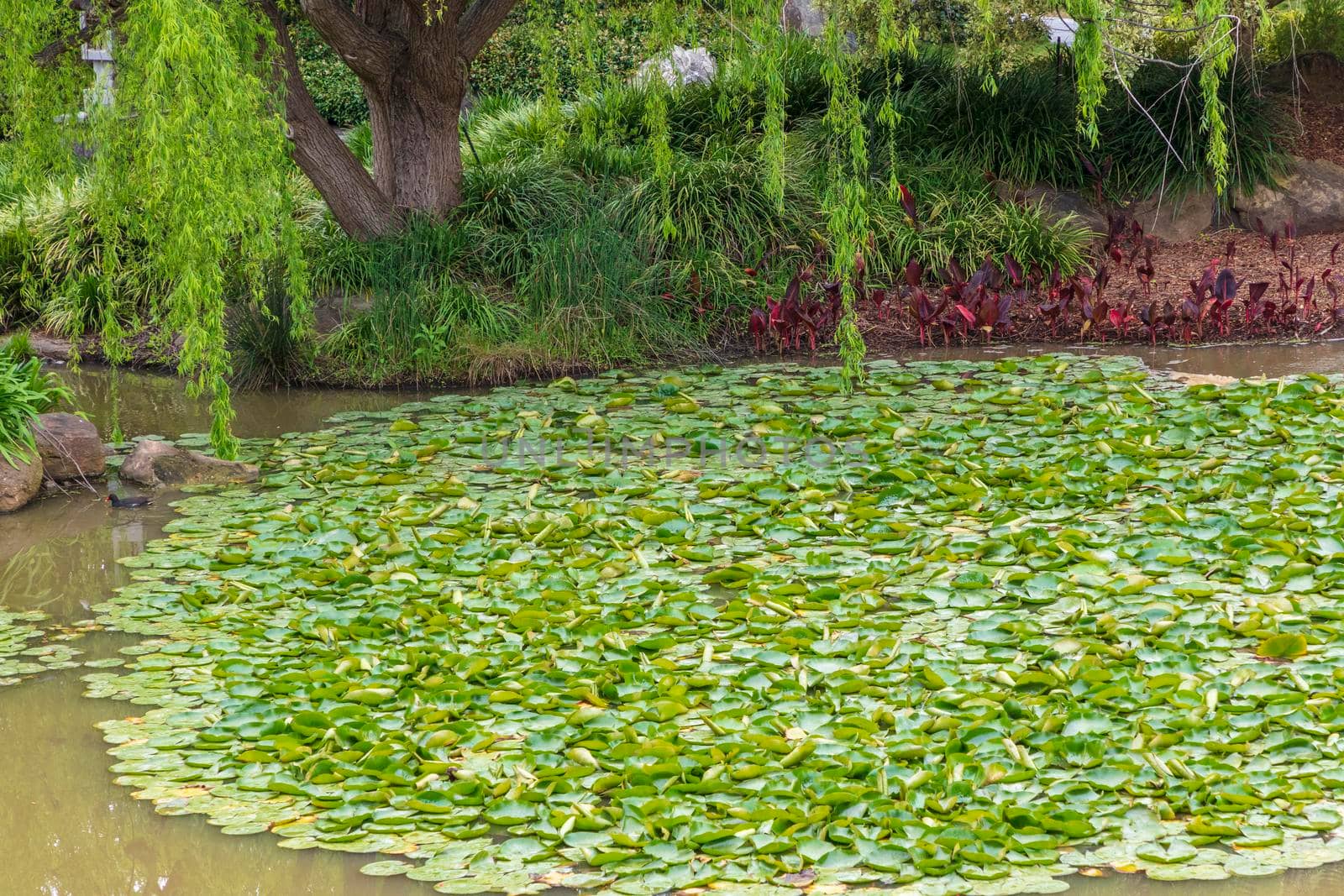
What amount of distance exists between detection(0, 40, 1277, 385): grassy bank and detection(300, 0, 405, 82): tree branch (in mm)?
1219

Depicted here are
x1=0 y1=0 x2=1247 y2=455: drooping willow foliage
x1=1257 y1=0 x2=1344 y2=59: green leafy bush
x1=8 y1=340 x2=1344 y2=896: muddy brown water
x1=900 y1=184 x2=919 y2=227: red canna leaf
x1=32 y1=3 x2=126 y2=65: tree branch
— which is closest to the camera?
x1=8 y1=340 x2=1344 y2=896: muddy brown water

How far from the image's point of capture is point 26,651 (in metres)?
4.87

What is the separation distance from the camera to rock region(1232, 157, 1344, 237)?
12492 mm

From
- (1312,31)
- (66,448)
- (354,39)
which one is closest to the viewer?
(66,448)

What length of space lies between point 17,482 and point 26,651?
217cm

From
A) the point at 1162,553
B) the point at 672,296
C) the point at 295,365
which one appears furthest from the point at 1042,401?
the point at 295,365

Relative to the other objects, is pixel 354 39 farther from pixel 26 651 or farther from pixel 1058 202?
pixel 1058 202

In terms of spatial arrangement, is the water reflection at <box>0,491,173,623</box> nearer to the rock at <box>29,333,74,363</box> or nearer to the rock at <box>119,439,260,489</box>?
the rock at <box>119,439,260,489</box>

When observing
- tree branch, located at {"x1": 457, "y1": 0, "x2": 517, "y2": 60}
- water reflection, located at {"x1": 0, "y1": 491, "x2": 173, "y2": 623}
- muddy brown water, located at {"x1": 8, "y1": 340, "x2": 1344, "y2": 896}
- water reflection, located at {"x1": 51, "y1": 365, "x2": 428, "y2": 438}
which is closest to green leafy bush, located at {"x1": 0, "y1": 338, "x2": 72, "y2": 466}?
water reflection, located at {"x1": 0, "y1": 491, "x2": 173, "y2": 623}

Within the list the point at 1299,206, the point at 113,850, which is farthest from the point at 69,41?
the point at 1299,206

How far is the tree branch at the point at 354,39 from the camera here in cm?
877

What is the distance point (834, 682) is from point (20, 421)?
4.69 m

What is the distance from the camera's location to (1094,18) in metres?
6.43

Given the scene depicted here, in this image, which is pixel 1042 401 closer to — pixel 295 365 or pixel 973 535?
pixel 973 535
